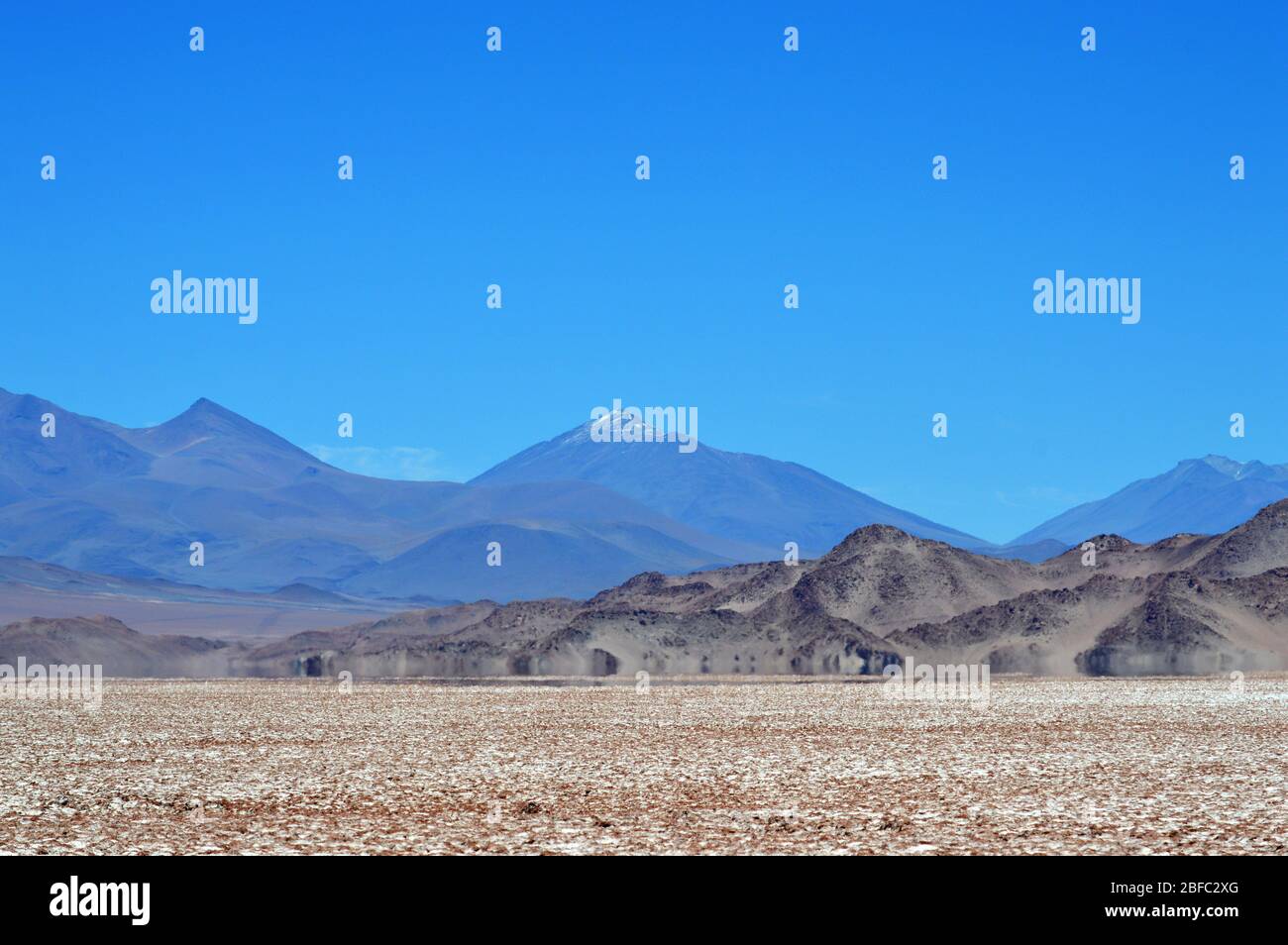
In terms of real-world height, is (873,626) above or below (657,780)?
above

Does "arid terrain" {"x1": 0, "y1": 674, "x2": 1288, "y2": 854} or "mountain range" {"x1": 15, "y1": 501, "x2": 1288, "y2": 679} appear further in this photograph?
"mountain range" {"x1": 15, "y1": 501, "x2": 1288, "y2": 679}

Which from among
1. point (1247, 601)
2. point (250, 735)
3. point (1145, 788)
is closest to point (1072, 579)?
point (1247, 601)

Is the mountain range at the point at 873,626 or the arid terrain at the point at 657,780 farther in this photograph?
the mountain range at the point at 873,626

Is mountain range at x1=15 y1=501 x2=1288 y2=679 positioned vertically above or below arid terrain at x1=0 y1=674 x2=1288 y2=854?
above

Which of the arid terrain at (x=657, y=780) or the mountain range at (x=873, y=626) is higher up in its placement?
the mountain range at (x=873, y=626)
